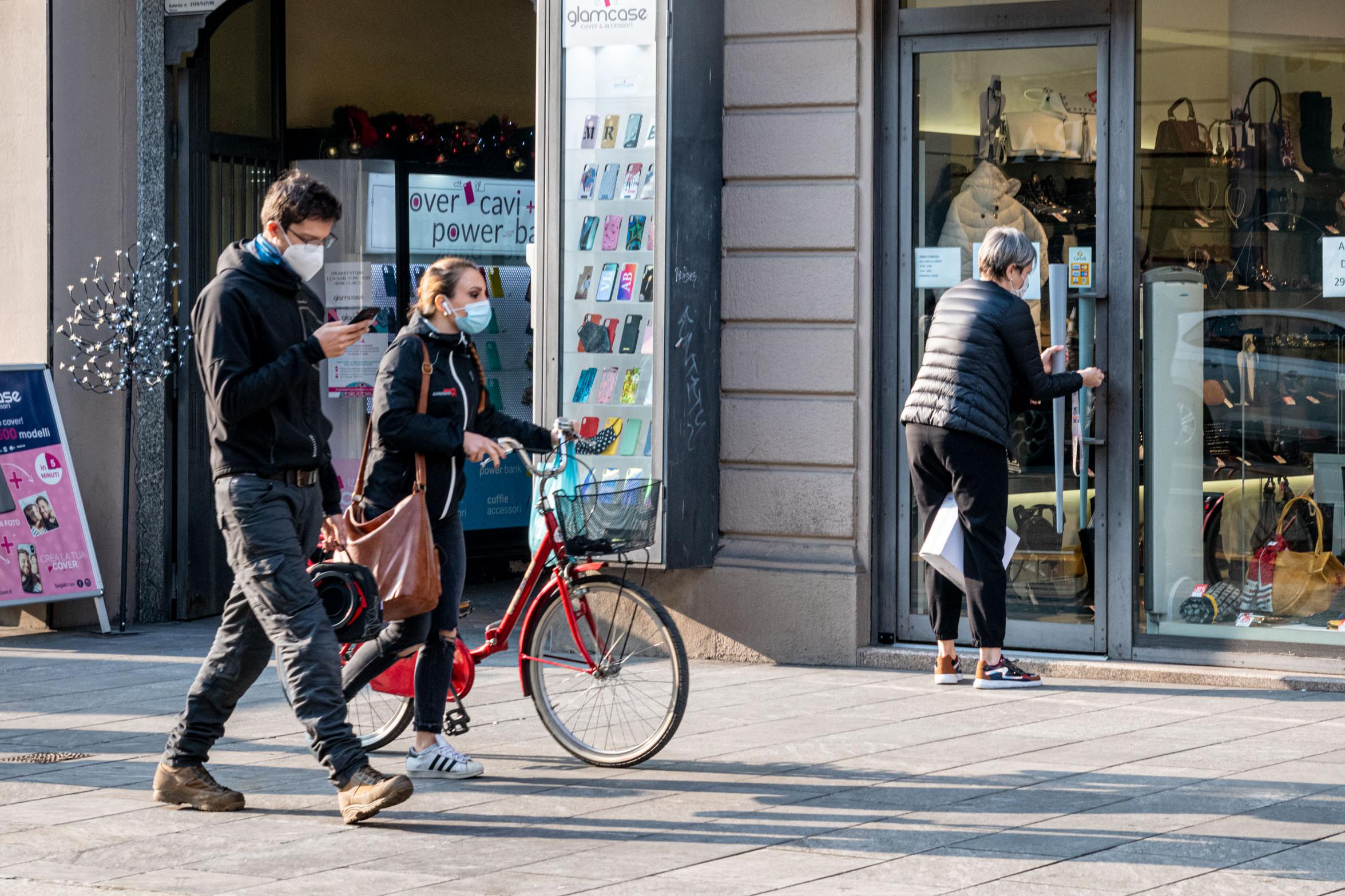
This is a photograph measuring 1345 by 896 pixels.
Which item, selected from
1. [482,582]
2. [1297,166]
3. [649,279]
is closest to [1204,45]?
[1297,166]

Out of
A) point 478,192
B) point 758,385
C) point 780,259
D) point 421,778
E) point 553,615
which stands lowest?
point 421,778

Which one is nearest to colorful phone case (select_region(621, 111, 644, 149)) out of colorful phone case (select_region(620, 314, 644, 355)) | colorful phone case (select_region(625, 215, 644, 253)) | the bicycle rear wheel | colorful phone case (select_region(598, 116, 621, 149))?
colorful phone case (select_region(598, 116, 621, 149))

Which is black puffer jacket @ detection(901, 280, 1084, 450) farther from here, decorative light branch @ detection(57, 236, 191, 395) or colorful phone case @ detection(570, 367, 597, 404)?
decorative light branch @ detection(57, 236, 191, 395)

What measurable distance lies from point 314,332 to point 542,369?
10.1 feet

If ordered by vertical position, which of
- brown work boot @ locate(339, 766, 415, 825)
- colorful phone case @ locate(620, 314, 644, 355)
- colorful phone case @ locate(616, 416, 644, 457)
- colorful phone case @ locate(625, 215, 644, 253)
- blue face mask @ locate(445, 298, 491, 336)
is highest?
A: colorful phone case @ locate(625, 215, 644, 253)

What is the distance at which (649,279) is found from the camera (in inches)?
336

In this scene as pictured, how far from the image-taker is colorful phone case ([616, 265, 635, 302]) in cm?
856

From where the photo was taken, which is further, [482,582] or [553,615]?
[482,582]

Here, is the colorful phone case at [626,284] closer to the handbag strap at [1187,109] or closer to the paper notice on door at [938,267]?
the paper notice on door at [938,267]

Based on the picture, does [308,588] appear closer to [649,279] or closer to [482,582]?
[649,279]

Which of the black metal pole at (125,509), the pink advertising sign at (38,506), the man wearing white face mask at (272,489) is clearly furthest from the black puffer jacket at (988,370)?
the pink advertising sign at (38,506)

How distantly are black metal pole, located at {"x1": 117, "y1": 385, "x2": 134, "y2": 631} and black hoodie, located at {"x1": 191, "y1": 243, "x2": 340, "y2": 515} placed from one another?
14.5 feet

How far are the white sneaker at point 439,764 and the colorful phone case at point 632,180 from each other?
10.7 ft

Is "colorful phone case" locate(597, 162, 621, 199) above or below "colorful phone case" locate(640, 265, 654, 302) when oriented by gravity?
above
